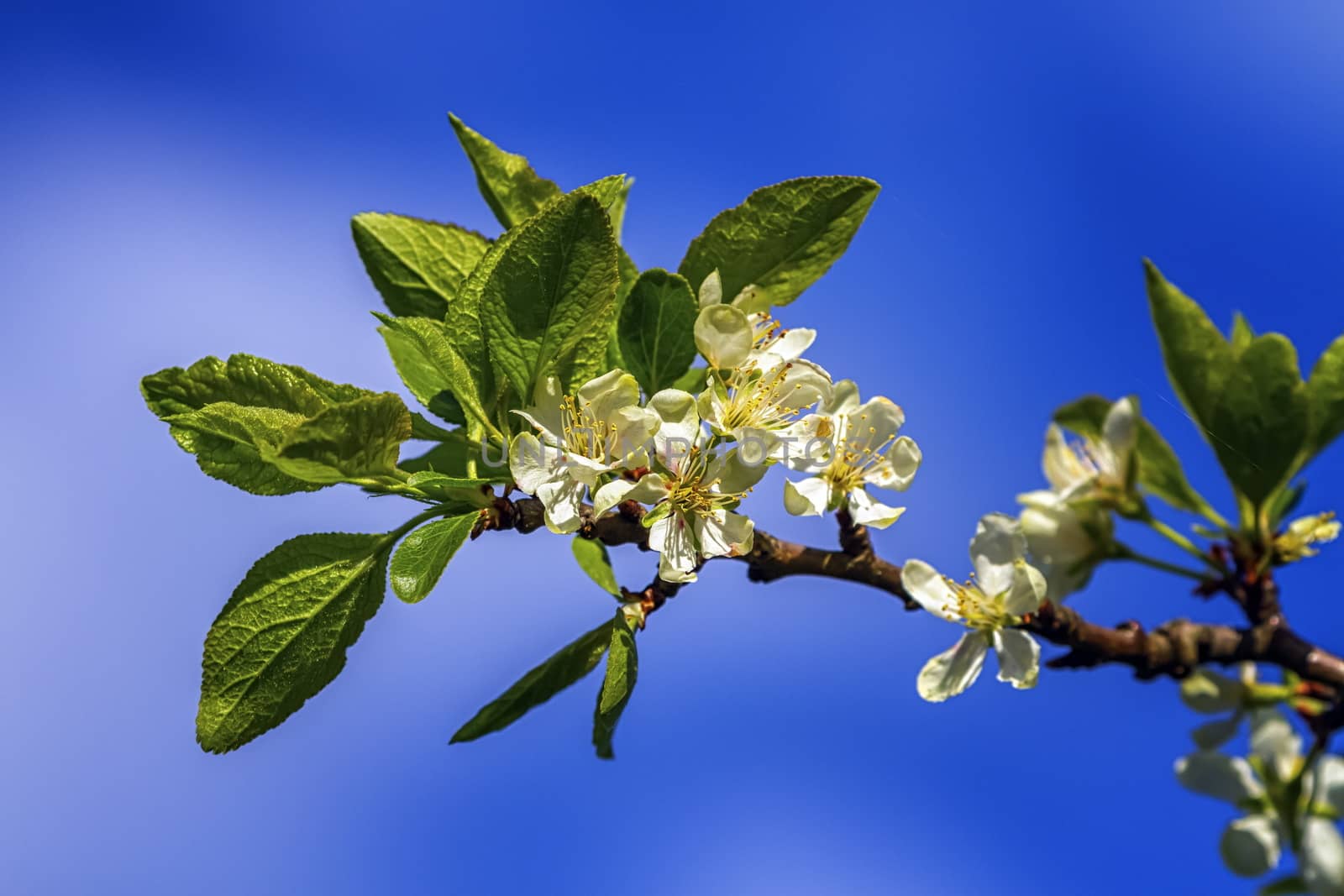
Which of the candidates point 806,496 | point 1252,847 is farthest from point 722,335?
point 1252,847

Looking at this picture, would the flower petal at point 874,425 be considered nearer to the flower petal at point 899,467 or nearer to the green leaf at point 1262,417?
the flower petal at point 899,467

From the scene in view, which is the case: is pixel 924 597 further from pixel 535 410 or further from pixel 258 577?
pixel 258 577

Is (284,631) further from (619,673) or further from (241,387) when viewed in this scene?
(619,673)

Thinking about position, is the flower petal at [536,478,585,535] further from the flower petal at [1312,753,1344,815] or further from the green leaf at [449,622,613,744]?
the flower petal at [1312,753,1344,815]

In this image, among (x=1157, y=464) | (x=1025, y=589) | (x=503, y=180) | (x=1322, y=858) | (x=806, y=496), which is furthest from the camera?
(x=503, y=180)

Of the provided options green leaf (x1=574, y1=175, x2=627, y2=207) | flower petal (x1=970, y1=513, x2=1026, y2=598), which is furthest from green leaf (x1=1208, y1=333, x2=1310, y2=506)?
green leaf (x1=574, y1=175, x2=627, y2=207)

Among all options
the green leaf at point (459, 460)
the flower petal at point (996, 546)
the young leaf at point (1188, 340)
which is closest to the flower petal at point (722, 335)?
the green leaf at point (459, 460)

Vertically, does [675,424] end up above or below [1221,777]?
above
